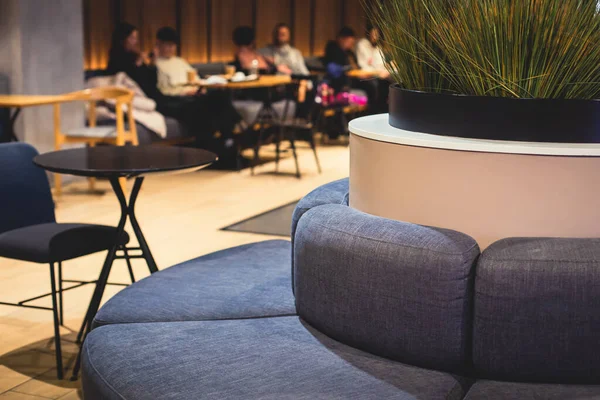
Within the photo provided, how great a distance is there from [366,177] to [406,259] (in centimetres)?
36

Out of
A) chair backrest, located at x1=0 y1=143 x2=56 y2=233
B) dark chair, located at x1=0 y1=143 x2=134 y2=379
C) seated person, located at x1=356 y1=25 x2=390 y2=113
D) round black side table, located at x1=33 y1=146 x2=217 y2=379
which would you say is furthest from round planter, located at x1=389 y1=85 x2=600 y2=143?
seated person, located at x1=356 y1=25 x2=390 y2=113

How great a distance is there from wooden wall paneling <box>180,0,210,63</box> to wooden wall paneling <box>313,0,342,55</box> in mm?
3121

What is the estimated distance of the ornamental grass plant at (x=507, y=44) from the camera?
200 cm

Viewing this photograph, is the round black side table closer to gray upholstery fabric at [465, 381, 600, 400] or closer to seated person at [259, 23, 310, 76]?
gray upholstery fabric at [465, 381, 600, 400]

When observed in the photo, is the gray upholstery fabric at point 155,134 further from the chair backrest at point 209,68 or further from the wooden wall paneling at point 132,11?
the wooden wall paneling at point 132,11

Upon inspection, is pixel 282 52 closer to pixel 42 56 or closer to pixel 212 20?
pixel 212 20

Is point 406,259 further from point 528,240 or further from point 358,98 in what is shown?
point 358,98

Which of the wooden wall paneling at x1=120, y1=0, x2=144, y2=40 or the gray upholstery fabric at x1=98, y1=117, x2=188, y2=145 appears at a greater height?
the wooden wall paneling at x1=120, y1=0, x2=144, y2=40

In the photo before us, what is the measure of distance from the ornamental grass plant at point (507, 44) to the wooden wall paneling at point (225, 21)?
386 inches

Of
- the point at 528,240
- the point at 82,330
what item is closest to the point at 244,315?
the point at 528,240

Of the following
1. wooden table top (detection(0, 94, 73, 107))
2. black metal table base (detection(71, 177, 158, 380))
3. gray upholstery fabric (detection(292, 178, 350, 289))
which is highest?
wooden table top (detection(0, 94, 73, 107))

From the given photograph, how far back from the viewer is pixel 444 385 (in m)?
1.96

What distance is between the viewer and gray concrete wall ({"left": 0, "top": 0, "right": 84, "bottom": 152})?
6.86 metres

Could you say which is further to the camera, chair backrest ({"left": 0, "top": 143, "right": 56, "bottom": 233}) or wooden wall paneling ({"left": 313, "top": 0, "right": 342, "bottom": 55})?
wooden wall paneling ({"left": 313, "top": 0, "right": 342, "bottom": 55})
